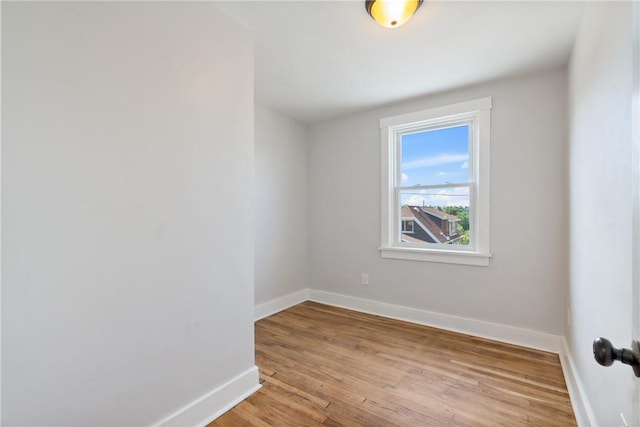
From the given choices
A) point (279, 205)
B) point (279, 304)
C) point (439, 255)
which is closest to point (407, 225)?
point (439, 255)

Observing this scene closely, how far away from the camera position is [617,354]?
583mm

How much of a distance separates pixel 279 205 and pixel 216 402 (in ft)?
7.35

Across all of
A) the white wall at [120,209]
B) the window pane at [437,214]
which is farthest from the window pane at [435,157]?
the white wall at [120,209]

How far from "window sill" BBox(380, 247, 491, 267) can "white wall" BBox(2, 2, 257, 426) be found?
6.38 feet

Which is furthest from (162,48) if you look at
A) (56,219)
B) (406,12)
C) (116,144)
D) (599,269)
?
(599,269)

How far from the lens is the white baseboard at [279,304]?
3.25m

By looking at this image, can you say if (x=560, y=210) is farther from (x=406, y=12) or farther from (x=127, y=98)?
(x=127, y=98)

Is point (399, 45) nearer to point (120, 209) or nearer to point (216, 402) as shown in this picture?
point (120, 209)

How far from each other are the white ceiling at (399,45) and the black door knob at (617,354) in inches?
72.9

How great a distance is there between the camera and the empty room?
1073mm

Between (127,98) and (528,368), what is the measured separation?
314 centimetres

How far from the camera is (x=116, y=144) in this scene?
1.29m

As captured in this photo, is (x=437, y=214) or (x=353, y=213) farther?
(x=353, y=213)

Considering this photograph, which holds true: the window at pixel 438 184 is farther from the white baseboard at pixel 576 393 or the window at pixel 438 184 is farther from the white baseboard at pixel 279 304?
the white baseboard at pixel 279 304
